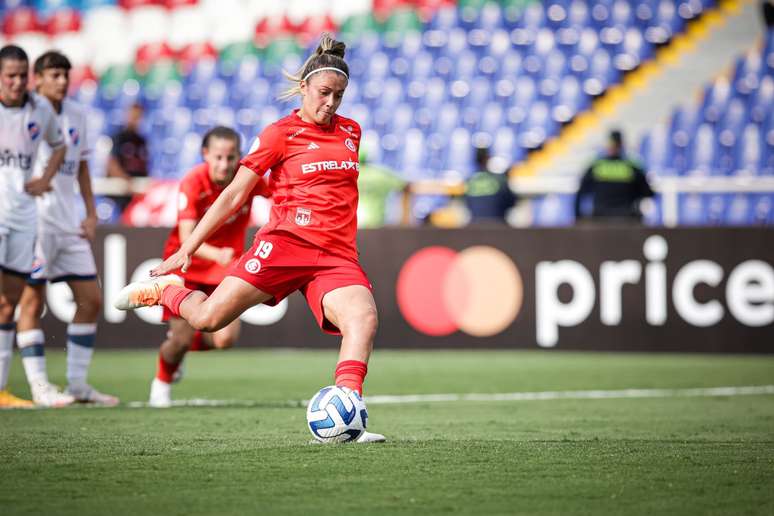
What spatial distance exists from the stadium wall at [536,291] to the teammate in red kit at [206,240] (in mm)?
5035

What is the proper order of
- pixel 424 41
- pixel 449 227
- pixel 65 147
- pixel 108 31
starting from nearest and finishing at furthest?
1. pixel 65 147
2. pixel 449 227
3. pixel 424 41
4. pixel 108 31

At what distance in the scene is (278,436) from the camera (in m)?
6.30

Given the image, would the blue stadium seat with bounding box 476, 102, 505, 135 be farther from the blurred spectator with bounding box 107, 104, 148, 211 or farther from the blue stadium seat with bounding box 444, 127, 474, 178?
the blurred spectator with bounding box 107, 104, 148, 211

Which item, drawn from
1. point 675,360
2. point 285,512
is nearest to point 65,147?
point 285,512

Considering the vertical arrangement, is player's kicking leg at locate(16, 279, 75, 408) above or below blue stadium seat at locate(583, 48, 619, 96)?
below

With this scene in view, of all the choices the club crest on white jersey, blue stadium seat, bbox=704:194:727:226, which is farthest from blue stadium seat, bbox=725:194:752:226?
the club crest on white jersey

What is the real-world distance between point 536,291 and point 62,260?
607 centimetres

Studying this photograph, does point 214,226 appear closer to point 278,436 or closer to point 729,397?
point 278,436

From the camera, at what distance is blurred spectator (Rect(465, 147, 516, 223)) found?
1395 centimetres

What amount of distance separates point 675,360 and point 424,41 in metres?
10.1

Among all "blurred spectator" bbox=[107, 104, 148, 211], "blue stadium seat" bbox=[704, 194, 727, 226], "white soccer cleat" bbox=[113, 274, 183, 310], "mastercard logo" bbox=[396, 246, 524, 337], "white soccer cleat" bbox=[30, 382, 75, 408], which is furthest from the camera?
"blurred spectator" bbox=[107, 104, 148, 211]

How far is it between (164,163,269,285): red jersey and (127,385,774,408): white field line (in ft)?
2.96

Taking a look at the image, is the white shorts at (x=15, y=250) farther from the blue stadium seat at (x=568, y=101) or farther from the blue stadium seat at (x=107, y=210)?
the blue stadium seat at (x=568, y=101)

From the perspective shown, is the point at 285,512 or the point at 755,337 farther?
the point at 755,337
